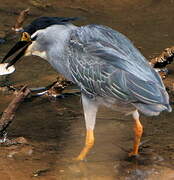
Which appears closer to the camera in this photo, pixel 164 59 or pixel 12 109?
pixel 12 109

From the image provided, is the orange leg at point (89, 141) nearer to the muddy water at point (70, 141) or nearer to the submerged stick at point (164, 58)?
the muddy water at point (70, 141)

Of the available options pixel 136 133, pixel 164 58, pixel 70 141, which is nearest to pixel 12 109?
pixel 70 141

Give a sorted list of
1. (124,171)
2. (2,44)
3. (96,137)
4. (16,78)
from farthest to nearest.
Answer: (2,44)
(16,78)
(96,137)
(124,171)

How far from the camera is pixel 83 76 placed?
19.7ft

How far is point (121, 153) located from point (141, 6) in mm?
4547

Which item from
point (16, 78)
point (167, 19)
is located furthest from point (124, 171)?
point (167, 19)

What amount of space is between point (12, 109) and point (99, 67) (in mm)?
870

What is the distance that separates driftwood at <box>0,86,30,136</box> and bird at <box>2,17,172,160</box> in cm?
41

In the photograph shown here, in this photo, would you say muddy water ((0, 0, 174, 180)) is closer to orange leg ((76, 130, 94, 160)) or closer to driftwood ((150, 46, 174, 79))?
orange leg ((76, 130, 94, 160))

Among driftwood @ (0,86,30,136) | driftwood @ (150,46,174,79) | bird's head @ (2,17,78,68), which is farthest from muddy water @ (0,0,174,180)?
bird's head @ (2,17,78,68)

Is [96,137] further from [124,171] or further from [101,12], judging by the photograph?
[101,12]

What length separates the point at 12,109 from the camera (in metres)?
6.10

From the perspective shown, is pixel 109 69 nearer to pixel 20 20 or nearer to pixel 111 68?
pixel 111 68

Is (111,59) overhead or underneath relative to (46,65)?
overhead
